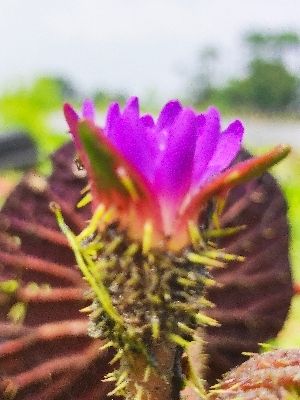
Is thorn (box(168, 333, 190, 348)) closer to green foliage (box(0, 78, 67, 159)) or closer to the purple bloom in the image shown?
the purple bloom

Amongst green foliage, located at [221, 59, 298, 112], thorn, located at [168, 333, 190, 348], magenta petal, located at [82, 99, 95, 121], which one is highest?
green foliage, located at [221, 59, 298, 112]

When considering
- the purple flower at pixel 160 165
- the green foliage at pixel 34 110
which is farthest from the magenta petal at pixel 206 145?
the green foliage at pixel 34 110

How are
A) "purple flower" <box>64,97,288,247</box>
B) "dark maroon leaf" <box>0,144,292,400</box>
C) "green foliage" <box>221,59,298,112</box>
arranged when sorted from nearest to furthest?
"purple flower" <box>64,97,288,247</box> → "dark maroon leaf" <box>0,144,292,400</box> → "green foliage" <box>221,59,298,112</box>

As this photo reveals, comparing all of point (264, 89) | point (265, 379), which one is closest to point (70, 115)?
point (265, 379)

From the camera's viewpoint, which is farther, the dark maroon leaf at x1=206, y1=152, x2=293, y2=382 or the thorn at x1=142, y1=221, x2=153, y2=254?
the dark maroon leaf at x1=206, y1=152, x2=293, y2=382

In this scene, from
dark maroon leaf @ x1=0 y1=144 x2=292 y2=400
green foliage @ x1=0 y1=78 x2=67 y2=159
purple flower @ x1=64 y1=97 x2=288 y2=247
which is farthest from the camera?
green foliage @ x1=0 y1=78 x2=67 y2=159


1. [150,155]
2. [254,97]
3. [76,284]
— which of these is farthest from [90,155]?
[254,97]

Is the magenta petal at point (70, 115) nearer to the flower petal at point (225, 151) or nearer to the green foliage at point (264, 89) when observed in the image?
the flower petal at point (225, 151)

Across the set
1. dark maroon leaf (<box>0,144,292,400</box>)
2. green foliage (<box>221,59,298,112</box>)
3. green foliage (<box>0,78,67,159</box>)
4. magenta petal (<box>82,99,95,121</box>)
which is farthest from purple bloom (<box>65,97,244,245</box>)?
green foliage (<box>221,59,298,112</box>)
